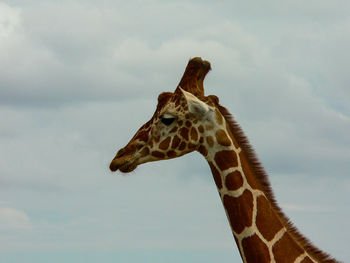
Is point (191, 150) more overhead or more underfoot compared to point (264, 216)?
more overhead

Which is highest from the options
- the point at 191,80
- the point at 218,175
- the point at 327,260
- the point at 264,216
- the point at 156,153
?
the point at 191,80

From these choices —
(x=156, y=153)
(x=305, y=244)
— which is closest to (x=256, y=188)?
(x=305, y=244)

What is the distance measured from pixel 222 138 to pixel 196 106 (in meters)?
0.76

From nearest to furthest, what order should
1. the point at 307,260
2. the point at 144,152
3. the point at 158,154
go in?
the point at 307,260
the point at 158,154
the point at 144,152

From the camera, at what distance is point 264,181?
11.4 meters

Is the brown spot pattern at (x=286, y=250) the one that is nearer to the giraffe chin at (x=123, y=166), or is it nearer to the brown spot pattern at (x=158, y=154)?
the brown spot pattern at (x=158, y=154)

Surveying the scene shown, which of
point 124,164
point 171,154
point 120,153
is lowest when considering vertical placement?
point 171,154

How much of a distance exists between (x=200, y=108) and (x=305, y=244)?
3.08 meters

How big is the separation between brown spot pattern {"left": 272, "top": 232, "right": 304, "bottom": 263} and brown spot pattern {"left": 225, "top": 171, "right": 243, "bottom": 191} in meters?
1.21

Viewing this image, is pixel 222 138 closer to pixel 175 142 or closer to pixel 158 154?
pixel 175 142

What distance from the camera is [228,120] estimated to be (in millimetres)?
11711

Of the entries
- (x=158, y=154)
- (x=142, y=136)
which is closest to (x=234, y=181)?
(x=158, y=154)

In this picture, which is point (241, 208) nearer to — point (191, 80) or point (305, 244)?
point (305, 244)

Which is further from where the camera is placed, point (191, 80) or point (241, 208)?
point (191, 80)
